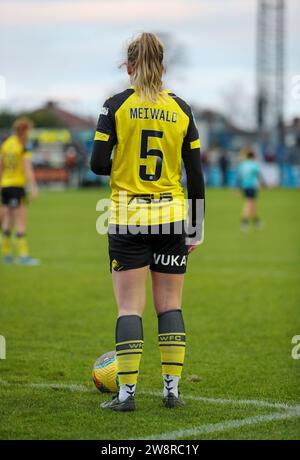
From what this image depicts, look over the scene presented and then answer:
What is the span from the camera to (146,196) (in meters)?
5.80

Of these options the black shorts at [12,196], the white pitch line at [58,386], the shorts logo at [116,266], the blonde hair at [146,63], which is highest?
the blonde hair at [146,63]

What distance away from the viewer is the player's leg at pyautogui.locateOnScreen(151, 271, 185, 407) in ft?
19.5

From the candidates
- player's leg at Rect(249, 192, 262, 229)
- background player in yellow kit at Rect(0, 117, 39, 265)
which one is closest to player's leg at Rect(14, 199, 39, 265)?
background player in yellow kit at Rect(0, 117, 39, 265)

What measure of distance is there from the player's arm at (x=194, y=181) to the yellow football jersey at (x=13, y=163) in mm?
9513

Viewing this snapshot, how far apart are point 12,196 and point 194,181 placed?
982 centimetres

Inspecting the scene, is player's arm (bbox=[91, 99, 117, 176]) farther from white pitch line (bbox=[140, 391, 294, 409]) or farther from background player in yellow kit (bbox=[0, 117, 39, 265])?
background player in yellow kit (bbox=[0, 117, 39, 265])

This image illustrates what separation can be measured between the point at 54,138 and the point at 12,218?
41976 millimetres

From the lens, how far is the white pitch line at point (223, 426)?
205 inches

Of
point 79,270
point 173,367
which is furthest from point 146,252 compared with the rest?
point 79,270

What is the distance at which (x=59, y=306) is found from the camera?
10.9m

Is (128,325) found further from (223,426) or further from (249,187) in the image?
(249,187)

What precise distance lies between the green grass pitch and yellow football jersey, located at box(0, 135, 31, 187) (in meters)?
1.50

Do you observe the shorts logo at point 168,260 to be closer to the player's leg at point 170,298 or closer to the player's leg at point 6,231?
the player's leg at point 170,298

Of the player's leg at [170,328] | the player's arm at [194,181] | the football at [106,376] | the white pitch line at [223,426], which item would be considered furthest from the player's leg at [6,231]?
the white pitch line at [223,426]
